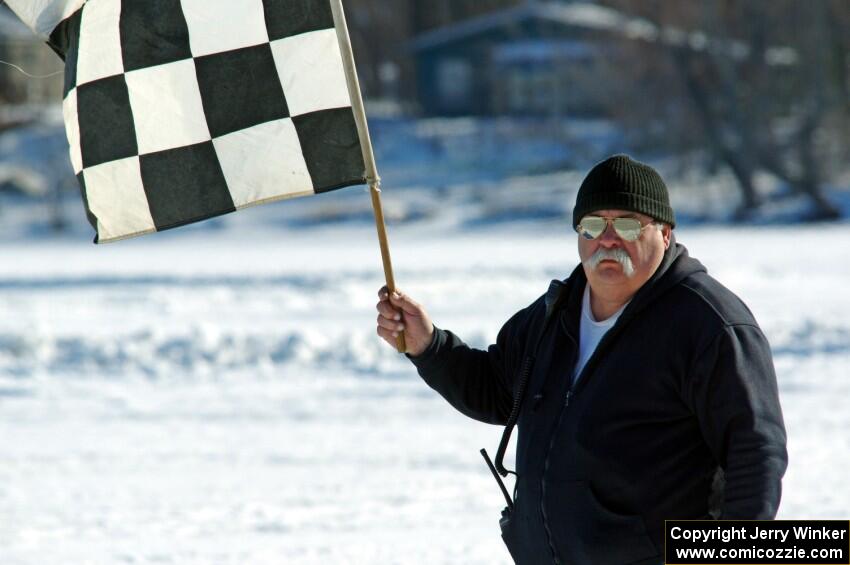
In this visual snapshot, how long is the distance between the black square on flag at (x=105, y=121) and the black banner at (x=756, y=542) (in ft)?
5.91

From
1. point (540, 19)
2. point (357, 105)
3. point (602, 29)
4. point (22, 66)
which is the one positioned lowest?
point (602, 29)

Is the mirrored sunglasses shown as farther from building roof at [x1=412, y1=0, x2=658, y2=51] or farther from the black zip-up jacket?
building roof at [x1=412, y1=0, x2=658, y2=51]

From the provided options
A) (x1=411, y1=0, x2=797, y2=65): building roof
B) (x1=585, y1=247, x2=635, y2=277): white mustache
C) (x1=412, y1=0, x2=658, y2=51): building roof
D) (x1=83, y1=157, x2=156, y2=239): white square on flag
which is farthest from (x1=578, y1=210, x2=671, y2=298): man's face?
(x1=412, y1=0, x2=658, y2=51): building roof

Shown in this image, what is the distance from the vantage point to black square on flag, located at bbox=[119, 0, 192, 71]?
3.43 metres

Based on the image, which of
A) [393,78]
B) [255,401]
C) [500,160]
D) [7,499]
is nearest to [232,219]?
[500,160]

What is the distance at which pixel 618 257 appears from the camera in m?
2.94

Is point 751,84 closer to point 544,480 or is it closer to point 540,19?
point 540,19

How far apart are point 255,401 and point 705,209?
24131 mm

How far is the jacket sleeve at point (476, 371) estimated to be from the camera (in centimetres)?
344

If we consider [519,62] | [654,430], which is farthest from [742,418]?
[519,62]

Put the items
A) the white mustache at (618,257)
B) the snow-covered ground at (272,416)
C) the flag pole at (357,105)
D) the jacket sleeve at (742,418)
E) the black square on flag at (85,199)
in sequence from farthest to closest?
the snow-covered ground at (272,416)
the black square on flag at (85,199)
the flag pole at (357,105)
the white mustache at (618,257)
the jacket sleeve at (742,418)

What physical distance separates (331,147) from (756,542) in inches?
61.8

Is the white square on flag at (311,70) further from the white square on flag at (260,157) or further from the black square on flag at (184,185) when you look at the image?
the black square on flag at (184,185)

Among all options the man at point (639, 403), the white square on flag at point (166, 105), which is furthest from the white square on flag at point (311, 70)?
the man at point (639, 403)
